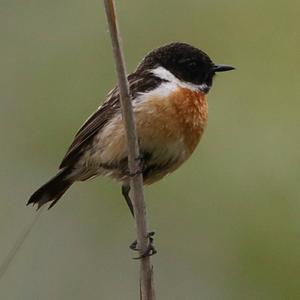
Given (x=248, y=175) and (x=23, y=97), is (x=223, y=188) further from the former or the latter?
(x=23, y=97)

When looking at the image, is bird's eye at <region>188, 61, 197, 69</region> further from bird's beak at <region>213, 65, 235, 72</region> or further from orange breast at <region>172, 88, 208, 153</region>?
orange breast at <region>172, 88, 208, 153</region>

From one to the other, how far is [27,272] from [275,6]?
1.69 meters

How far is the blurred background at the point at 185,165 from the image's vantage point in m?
3.95

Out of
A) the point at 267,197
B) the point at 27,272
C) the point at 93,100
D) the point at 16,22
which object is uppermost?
the point at 16,22

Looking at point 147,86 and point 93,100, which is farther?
point 93,100

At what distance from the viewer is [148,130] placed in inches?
148

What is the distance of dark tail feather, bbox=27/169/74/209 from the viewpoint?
3.75m

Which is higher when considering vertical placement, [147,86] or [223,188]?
[147,86]

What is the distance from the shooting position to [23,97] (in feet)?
14.6

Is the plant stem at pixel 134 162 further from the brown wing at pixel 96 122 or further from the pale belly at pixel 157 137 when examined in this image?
the brown wing at pixel 96 122

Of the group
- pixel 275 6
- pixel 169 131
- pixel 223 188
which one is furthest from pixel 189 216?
pixel 275 6

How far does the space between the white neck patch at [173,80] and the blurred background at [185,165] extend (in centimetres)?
10

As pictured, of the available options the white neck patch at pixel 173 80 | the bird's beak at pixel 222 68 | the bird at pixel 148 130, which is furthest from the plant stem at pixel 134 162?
the bird's beak at pixel 222 68

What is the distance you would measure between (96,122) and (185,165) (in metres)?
0.59
